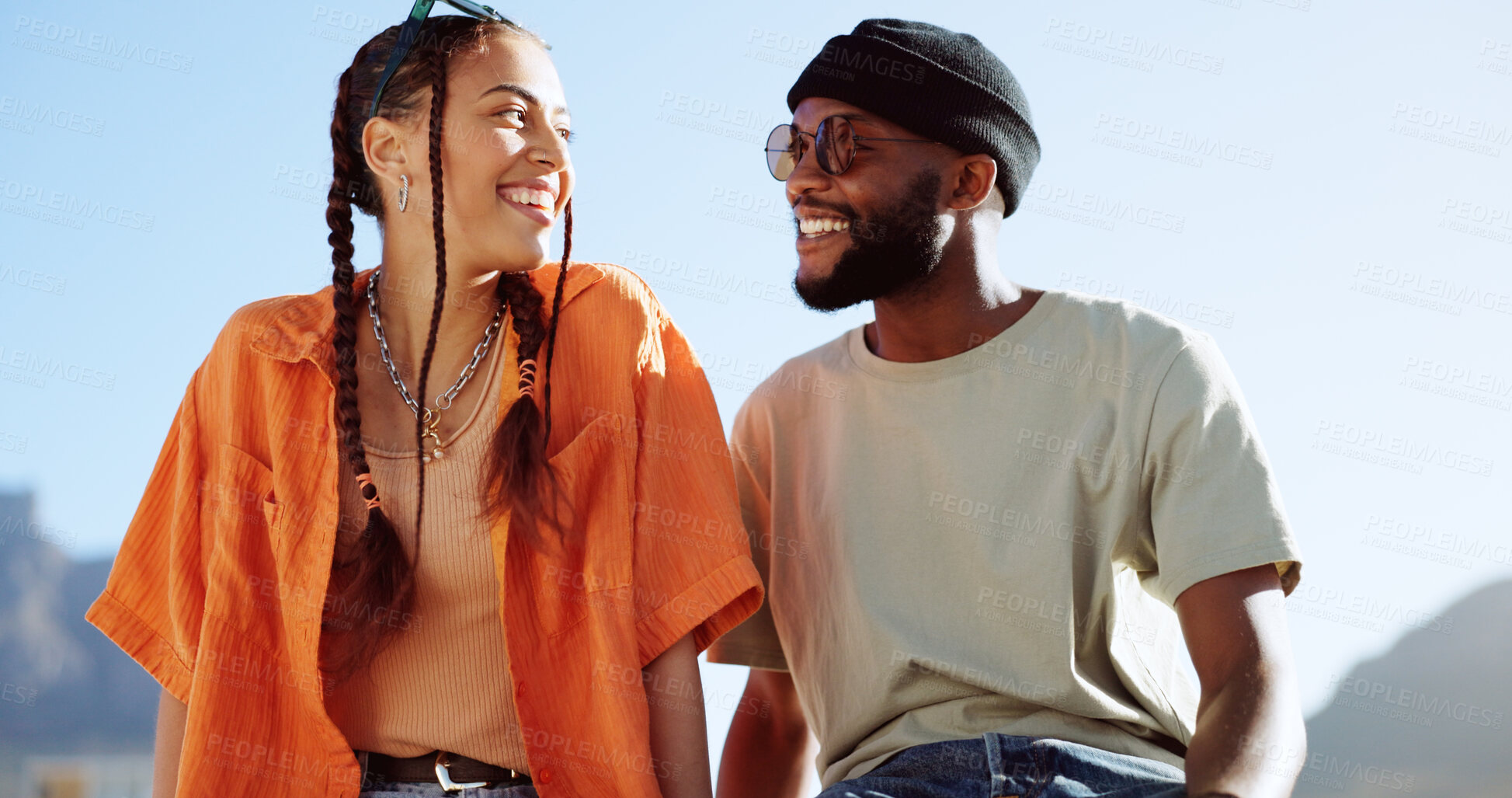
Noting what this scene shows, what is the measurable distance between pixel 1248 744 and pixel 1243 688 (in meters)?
0.11

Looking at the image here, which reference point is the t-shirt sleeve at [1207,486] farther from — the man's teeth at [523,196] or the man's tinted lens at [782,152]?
the man's teeth at [523,196]

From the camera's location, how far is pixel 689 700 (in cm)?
244

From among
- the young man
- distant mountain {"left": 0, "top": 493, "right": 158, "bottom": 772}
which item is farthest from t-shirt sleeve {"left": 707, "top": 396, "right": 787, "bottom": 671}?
distant mountain {"left": 0, "top": 493, "right": 158, "bottom": 772}

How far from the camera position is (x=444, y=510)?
97.0 inches

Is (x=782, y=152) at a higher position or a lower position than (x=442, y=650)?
higher

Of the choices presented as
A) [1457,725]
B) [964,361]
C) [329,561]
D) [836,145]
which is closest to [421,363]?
[329,561]

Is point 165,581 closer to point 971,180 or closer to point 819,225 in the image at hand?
point 819,225

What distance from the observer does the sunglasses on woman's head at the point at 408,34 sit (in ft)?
8.46

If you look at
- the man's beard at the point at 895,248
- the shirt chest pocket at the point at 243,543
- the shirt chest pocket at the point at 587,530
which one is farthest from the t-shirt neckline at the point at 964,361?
the shirt chest pocket at the point at 243,543

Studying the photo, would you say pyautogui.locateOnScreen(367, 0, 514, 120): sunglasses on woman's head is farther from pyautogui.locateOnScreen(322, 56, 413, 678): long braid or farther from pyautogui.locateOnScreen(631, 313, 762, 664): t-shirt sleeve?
pyautogui.locateOnScreen(631, 313, 762, 664): t-shirt sleeve

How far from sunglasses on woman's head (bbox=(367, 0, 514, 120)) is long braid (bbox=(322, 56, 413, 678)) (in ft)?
0.45

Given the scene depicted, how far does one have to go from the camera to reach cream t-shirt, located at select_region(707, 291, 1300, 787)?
244cm

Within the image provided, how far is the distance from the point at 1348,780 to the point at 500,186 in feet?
8.18

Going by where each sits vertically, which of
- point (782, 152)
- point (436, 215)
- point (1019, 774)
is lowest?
point (1019, 774)
